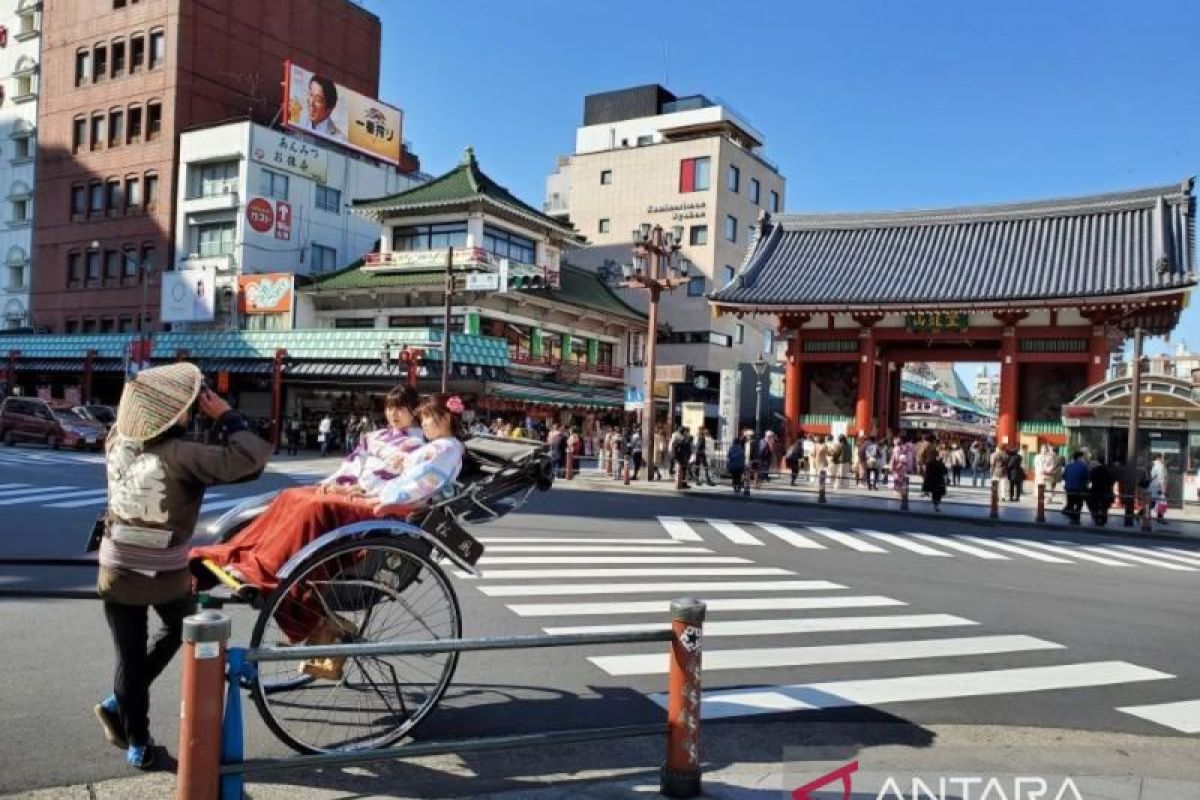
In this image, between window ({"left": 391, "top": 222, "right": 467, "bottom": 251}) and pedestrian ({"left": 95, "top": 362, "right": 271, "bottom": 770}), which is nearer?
pedestrian ({"left": 95, "top": 362, "right": 271, "bottom": 770})

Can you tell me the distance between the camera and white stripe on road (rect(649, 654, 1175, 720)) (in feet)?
18.3

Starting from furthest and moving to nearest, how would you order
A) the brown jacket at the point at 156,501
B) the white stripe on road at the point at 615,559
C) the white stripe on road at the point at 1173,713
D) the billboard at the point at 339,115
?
1. the billboard at the point at 339,115
2. the white stripe on road at the point at 615,559
3. the white stripe on road at the point at 1173,713
4. the brown jacket at the point at 156,501

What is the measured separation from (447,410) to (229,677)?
2668 millimetres

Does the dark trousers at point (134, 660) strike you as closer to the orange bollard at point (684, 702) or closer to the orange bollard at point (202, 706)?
the orange bollard at point (202, 706)

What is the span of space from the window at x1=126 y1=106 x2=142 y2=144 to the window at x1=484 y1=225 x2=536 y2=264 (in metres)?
19.8

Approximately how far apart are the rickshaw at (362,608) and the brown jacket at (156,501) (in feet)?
1.76

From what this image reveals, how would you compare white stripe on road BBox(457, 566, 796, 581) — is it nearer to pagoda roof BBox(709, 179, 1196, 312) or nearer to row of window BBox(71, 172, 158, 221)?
pagoda roof BBox(709, 179, 1196, 312)

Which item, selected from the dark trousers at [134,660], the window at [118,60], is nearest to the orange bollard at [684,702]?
the dark trousers at [134,660]

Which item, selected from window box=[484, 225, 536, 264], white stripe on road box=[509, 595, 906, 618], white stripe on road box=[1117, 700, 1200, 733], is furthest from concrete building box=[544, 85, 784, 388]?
white stripe on road box=[1117, 700, 1200, 733]

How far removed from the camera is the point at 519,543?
40.1 feet

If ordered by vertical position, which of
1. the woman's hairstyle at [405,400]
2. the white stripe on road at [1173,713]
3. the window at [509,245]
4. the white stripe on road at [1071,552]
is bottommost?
the white stripe on road at [1071,552]

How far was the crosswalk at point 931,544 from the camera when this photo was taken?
13.2 metres

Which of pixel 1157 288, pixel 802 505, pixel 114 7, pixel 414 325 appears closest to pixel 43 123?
pixel 114 7

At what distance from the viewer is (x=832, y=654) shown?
22.5 ft
